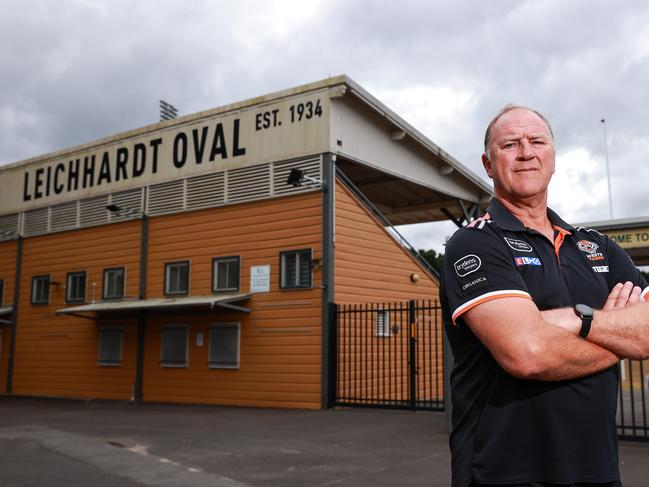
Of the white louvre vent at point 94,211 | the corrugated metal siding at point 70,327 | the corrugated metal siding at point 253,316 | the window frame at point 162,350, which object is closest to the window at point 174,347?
the window frame at point 162,350

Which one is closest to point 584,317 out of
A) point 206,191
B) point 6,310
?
point 206,191

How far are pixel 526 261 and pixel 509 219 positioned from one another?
18 cm

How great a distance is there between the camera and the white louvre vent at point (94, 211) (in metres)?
20.2

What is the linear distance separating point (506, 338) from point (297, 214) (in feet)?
45.9

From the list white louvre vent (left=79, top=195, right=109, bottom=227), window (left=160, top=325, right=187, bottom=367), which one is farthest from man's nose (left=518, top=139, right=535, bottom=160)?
white louvre vent (left=79, top=195, right=109, bottom=227)

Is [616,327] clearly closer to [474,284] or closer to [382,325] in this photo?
[474,284]

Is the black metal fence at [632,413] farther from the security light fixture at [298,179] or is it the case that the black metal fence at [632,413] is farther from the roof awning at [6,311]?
the roof awning at [6,311]

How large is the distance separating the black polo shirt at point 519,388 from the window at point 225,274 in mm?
14877

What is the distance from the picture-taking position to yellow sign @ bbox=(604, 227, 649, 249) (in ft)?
42.9

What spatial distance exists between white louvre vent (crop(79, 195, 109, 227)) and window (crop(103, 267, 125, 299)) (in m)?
1.56

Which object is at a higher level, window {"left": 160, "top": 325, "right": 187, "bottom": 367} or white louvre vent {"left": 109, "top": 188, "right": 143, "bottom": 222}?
white louvre vent {"left": 109, "top": 188, "right": 143, "bottom": 222}

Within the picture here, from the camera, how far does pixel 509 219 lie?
219 cm

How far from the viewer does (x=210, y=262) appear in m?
17.3

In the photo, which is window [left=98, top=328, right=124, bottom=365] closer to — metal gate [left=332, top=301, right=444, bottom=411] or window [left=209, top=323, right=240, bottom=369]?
window [left=209, top=323, right=240, bottom=369]
